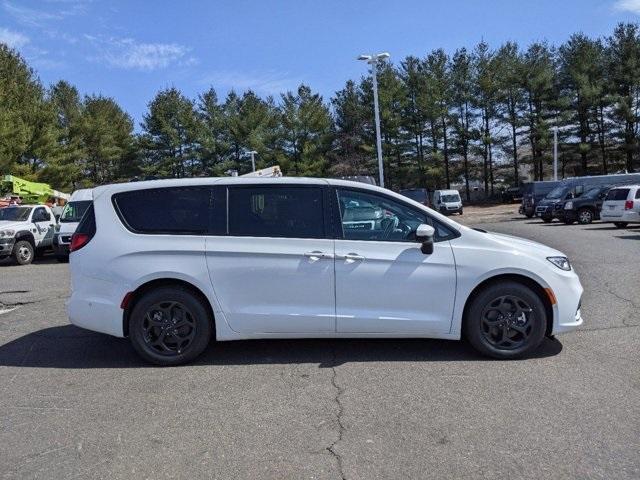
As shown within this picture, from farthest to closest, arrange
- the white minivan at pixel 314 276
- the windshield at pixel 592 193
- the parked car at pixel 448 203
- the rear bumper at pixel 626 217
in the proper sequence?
the parked car at pixel 448 203 < the windshield at pixel 592 193 < the rear bumper at pixel 626 217 < the white minivan at pixel 314 276

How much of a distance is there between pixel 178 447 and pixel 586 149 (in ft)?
191

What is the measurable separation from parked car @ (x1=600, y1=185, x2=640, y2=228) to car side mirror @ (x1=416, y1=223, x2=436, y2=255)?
56.3 feet

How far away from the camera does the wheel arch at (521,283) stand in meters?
5.39

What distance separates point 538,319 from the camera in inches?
211

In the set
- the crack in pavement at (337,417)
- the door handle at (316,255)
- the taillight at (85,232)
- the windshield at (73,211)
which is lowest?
the crack in pavement at (337,417)

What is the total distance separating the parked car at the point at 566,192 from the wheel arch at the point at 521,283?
2152 centimetres

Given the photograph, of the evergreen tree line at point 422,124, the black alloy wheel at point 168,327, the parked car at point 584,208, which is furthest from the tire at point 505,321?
the evergreen tree line at point 422,124

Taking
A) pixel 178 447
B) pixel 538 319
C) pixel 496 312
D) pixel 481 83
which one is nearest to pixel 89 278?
pixel 178 447

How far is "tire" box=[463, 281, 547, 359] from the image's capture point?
5359 mm

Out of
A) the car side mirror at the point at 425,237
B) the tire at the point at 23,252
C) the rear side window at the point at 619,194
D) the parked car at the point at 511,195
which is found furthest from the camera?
the parked car at the point at 511,195

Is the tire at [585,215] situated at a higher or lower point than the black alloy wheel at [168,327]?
higher

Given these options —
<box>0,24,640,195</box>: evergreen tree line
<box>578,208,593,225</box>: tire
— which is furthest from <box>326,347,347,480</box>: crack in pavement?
<box>0,24,640,195</box>: evergreen tree line

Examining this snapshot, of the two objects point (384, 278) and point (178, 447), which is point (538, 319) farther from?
point (178, 447)

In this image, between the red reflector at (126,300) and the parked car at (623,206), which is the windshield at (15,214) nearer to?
the red reflector at (126,300)
